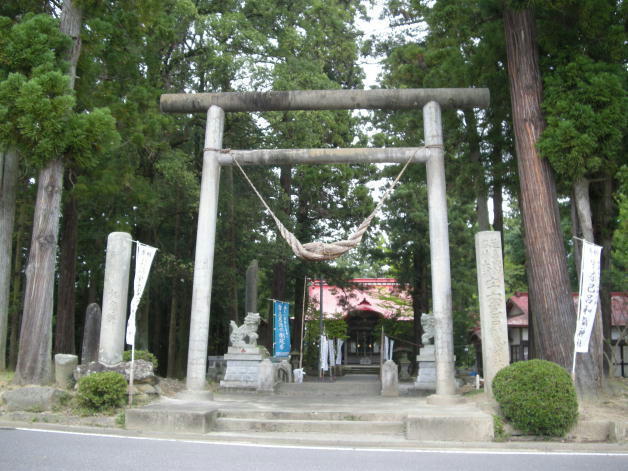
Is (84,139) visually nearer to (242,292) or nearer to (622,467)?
(622,467)

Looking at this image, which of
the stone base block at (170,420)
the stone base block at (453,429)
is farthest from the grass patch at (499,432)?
the stone base block at (170,420)

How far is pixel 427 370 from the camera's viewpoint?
1300cm

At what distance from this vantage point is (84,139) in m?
10.7

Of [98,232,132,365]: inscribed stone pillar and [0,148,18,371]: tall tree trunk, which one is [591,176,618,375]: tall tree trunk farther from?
[0,148,18,371]: tall tree trunk

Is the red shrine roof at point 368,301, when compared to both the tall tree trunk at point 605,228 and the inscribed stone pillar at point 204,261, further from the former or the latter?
the inscribed stone pillar at point 204,261

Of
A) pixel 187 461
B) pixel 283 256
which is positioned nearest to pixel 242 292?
pixel 283 256

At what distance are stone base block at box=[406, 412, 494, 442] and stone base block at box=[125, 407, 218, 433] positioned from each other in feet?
9.09

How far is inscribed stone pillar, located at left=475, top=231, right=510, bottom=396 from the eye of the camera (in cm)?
873

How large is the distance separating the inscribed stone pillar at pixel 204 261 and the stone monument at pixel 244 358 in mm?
4350

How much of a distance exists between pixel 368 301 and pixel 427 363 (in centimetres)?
1625

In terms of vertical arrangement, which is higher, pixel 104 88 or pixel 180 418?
pixel 104 88

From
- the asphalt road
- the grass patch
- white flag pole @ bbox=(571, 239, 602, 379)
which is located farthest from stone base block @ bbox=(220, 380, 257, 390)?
white flag pole @ bbox=(571, 239, 602, 379)

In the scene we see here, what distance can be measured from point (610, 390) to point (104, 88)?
12.9 metres

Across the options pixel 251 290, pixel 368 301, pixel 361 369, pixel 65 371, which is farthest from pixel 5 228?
pixel 361 369
